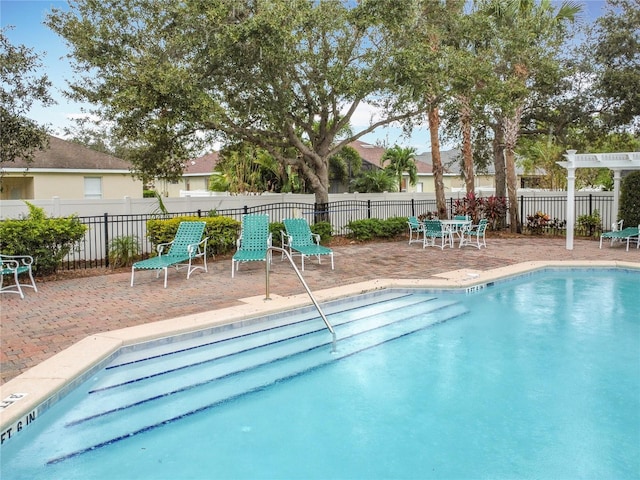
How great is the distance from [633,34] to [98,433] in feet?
59.3

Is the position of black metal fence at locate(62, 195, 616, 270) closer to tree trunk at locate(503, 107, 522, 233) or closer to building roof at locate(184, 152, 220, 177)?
tree trunk at locate(503, 107, 522, 233)

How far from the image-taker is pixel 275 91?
13008mm

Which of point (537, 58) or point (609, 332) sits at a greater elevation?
point (537, 58)

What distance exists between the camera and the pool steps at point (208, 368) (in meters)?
4.19

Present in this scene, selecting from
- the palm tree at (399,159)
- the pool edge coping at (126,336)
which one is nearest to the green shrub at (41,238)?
the pool edge coping at (126,336)

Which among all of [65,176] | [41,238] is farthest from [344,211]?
[65,176]

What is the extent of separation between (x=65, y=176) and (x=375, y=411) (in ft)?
65.4

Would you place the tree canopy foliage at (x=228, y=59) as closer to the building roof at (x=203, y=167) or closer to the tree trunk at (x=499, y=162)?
the tree trunk at (x=499, y=162)

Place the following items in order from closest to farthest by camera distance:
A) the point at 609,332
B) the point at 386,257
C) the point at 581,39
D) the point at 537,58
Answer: the point at 609,332, the point at 386,257, the point at 537,58, the point at 581,39

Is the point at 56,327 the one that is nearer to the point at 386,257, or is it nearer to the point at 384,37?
the point at 386,257

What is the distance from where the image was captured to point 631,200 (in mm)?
15062

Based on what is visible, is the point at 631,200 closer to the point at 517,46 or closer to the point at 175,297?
the point at 517,46

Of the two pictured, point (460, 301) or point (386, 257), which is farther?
point (386, 257)

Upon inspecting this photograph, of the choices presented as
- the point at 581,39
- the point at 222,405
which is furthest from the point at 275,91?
the point at 581,39
